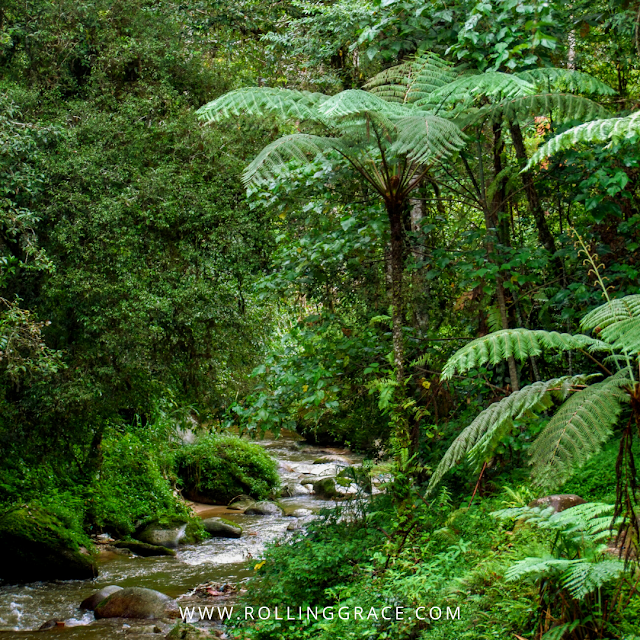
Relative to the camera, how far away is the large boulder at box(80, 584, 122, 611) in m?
6.62

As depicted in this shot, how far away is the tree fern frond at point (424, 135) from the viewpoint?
13.5ft

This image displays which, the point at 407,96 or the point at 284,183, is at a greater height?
the point at 407,96

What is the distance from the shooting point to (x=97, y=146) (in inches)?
286

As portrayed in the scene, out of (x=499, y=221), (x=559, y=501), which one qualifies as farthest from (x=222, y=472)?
(x=559, y=501)

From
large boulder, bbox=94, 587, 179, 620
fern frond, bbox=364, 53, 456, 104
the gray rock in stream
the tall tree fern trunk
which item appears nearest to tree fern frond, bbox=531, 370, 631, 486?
the tall tree fern trunk

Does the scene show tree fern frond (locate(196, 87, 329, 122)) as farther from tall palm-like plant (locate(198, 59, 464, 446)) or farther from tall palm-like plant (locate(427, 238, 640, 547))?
tall palm-like plant (locate(427, 238, 640, 547))

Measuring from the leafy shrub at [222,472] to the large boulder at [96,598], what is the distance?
478 cm

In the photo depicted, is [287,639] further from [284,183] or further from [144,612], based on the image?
[284,183]

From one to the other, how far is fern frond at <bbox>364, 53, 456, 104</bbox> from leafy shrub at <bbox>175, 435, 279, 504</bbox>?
314 inches

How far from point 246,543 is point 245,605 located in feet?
13.2

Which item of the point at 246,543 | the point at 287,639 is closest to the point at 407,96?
the point at 287,639

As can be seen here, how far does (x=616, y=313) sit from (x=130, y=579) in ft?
20.4

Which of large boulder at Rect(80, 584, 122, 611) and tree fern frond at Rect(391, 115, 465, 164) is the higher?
tree fern frond at Rect(391, 115, 465, 164)

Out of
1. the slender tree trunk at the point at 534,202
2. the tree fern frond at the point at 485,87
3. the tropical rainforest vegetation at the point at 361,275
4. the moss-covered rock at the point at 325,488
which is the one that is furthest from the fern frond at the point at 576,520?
the moss-covered rock at the point at 325,488
